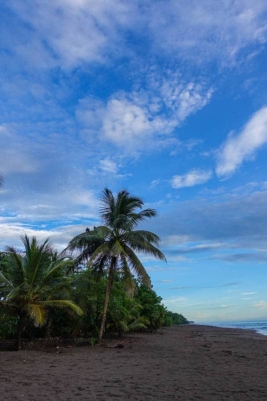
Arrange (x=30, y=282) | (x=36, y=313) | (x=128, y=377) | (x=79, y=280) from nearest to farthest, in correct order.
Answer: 1. (x=128, y=377)
2. (x=36, y=313)
3. (x=30, y=282)
4. (x=79, y=280)

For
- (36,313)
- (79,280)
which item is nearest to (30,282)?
(36,313)

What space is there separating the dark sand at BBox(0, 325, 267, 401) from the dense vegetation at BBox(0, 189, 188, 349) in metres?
2.26

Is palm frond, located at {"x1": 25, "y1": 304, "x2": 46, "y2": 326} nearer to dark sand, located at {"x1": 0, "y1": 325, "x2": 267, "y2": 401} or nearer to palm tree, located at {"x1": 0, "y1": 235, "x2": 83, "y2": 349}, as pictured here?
palm tree, located at {"x1": 0, "y1": 235, "x2": 83, "y2": 349}

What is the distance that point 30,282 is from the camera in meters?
15.7

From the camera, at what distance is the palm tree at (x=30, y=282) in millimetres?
15336

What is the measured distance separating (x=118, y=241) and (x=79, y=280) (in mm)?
3036

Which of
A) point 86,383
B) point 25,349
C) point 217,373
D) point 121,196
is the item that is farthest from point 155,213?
point 86,383

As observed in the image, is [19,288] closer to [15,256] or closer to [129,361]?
[15,256]

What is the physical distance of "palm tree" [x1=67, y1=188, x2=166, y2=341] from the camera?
18.9m

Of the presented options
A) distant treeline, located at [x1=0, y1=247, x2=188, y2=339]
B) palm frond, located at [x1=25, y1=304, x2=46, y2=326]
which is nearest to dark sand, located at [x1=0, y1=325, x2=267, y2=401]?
palm frond, located at [x1=25, y1=304, x2=46, y2=326]

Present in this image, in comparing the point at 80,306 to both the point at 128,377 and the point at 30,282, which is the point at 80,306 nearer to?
the point at 30,282

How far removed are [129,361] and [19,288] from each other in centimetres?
533

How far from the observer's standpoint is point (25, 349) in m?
16.5

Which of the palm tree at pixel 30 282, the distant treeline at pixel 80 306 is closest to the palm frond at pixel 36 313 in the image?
the palm tree at pixel 30 282
